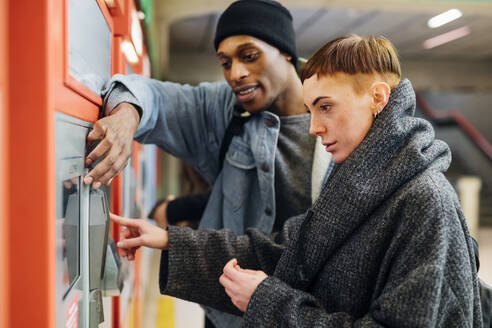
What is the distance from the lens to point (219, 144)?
1.58 metres

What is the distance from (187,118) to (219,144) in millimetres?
171

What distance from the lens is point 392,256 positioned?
82 centimetres

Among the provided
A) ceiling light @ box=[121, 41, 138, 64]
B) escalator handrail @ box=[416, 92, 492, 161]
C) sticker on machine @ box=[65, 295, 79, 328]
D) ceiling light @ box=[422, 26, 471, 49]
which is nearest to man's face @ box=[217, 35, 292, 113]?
ceiling light @ box=[121, 41, 138, 64]

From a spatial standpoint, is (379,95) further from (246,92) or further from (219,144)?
(219,144)

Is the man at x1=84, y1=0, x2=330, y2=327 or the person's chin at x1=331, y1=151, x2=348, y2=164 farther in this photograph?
the man at x1=84, y1=0, x2=330, y2=327

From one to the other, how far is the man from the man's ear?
0.43 m

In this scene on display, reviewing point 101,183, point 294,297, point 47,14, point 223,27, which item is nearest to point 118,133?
point 101,183

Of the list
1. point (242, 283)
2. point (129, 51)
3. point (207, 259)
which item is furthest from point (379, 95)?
point (129, 51)

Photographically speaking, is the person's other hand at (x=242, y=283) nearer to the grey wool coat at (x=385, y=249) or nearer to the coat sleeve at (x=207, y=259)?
the grey wool coat at (x=385, y=249)

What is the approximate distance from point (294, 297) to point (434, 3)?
4.58 meters

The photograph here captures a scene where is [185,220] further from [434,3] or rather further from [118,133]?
[434,3]

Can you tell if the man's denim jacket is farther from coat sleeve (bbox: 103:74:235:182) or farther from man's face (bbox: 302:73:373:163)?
man's face (bbox: 302:73:373:163)

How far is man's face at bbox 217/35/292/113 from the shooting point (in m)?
1.39

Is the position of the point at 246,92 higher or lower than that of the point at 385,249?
higher
